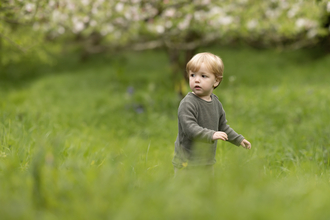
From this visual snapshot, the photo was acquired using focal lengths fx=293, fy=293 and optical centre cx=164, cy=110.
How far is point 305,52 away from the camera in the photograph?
11.8 metres

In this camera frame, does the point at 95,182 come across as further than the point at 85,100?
No

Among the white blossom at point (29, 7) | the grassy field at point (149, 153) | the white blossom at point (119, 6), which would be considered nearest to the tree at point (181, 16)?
the white blossom at point (119, 6)

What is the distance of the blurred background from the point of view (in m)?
1.49

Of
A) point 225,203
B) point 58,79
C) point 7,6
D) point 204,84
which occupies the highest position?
point 7,6

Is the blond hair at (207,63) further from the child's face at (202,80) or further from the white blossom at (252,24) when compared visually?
the white blossom at (252,24)

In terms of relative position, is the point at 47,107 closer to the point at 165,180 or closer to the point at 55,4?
the point at 55,4

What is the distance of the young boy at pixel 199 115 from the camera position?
7.09ft

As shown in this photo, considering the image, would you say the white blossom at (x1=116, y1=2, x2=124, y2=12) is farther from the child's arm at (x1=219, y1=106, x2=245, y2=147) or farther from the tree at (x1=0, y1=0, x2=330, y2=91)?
the child's arm at (x1=219, y1=106, x2=245, y2=147)

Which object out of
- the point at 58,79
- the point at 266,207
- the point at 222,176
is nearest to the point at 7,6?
the point at 222,176

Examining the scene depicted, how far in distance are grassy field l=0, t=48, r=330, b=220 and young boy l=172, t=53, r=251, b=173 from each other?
0.16 m

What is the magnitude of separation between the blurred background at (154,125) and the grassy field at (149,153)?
0.01 meters

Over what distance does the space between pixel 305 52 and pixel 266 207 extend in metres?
11.9

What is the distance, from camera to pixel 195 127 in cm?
213

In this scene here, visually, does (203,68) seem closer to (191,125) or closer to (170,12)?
(191,125)
